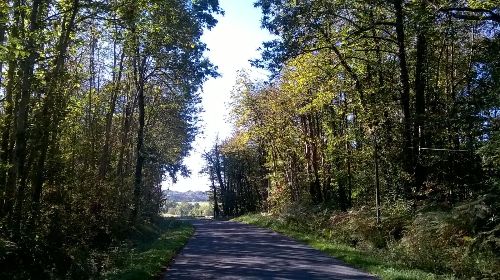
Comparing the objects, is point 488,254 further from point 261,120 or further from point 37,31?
point 261,120

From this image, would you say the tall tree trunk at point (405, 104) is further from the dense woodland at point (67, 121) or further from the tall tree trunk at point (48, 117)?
the tall tree trunk at point (48, 117)

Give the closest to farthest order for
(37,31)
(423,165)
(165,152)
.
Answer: (37,31) < (423,165) < (165,152)

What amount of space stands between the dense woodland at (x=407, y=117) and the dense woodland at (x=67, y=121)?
18.3ft

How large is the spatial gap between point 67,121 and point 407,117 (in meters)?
13.7

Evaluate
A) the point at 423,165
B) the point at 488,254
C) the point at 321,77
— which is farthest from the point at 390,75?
the point at 488,254

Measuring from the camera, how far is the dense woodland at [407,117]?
570 inches

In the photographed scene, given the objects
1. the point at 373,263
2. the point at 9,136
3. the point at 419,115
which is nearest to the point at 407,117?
the point at 419,115

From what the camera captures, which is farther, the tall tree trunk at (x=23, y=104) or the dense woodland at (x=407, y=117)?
the dense woodland at (x=407, y=117)

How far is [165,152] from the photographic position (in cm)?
4000

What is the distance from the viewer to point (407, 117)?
1961cm

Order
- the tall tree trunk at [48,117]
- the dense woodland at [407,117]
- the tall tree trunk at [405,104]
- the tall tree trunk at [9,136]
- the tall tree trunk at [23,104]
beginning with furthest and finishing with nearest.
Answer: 1. the tall tree trunk at [405,104]
2. the dense woodland at [407,117]
3. the tall tree trunk at [48,117]
4. the tall tree trunk at [9,136]
5. the tall tree trunk at [23,104]

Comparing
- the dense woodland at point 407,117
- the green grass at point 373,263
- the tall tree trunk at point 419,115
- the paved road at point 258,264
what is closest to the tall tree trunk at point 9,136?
the paved road at point 258,264

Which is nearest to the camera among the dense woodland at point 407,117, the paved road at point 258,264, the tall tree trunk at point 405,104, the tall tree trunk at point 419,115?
the paved road at point 258,264

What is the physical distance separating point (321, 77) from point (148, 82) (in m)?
12.1
